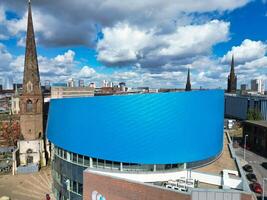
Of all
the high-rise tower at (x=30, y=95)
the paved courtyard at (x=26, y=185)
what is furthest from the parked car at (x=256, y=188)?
the high-rise tower at (x=30, y=95)

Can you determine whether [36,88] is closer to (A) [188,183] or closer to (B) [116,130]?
(B) [116,130]

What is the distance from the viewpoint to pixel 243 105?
417ft

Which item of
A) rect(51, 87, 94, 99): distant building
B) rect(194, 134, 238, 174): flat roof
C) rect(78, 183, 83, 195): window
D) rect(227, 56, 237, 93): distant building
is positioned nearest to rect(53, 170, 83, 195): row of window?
rect(78, 183, 83, 195): window

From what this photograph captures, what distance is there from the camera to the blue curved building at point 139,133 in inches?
1158

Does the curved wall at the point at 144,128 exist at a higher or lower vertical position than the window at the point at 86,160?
higher

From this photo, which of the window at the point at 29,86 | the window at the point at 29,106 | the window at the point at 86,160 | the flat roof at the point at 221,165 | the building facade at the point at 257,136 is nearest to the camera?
the window at the point at 86,160

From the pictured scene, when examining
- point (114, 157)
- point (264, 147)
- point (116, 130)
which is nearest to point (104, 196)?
point (114, 157)

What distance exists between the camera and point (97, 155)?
30.5 metres

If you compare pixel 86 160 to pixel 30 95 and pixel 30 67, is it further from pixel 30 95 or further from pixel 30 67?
pixel 30 67

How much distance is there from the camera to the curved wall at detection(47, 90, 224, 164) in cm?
2938

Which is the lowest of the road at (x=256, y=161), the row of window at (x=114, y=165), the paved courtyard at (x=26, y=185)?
the paved courtyard at (x=26, y=185)

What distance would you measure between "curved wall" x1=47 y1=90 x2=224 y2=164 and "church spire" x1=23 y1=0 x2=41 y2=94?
37195 millimetres

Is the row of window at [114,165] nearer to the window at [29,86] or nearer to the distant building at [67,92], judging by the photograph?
the window at [29,86]

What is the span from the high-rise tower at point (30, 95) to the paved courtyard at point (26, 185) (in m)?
11.9
